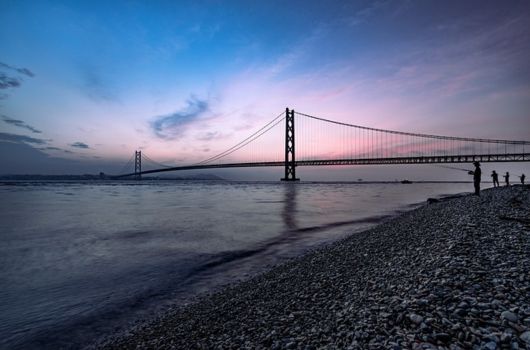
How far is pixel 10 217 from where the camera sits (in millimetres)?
19547

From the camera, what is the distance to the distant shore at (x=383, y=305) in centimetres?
276

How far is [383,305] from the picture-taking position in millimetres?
3508

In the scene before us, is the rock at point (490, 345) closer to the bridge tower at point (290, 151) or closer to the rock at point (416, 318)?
the rock at point (416, 318)

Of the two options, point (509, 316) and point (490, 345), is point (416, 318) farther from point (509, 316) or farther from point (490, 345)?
point (509, 316)

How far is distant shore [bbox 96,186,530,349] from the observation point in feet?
9.05

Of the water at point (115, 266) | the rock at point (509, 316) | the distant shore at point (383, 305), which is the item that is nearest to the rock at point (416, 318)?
the distant shore at point (383, 305)

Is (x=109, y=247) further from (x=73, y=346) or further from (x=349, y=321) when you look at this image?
(x=349, y=321)

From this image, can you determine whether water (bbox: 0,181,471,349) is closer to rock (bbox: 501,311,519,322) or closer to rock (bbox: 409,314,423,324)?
rock (bbox: 409,314,423,324)

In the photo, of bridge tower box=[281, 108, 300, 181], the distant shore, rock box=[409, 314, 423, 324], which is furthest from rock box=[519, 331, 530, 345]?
bridge tower box=[281, 108, 300, 181]

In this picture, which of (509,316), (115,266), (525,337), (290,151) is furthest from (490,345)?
(290,151)

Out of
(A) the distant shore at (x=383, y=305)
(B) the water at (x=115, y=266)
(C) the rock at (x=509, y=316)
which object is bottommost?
(B) the water at (x=115, y=266)

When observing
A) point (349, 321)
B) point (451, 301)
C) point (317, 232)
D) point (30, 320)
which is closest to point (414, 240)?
point (451, 301)

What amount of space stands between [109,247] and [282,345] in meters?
10.4

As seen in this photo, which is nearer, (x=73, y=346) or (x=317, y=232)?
(x=73, y=346)
